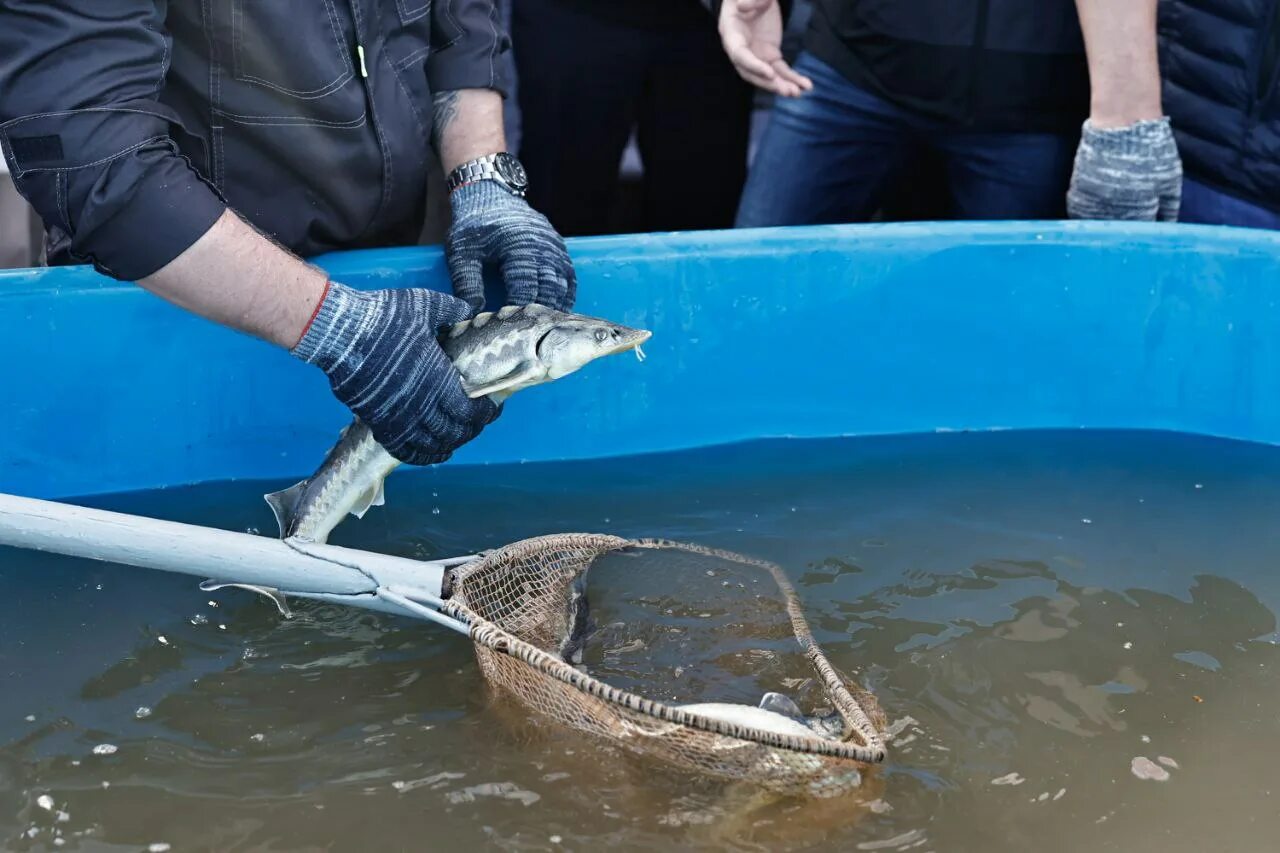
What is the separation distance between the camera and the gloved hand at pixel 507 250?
2166 millimetres

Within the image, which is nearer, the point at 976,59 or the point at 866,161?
the point at 976,59

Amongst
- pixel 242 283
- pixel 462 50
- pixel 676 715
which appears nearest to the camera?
pixel 676 715

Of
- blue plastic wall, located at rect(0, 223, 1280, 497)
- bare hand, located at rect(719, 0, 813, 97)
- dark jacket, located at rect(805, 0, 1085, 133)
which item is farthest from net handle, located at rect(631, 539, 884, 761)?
dark jacket, located at rect(805, 0, 1085, 133)

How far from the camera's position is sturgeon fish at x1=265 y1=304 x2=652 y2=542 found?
1.83 m

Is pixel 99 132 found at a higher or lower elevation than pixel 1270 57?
lower

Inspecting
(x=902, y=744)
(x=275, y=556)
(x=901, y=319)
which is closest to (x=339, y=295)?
(x=275, y=556)

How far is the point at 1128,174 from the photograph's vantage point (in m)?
2.54

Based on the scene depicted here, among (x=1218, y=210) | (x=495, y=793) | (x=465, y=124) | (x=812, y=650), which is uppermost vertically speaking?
(x=465, y=124)

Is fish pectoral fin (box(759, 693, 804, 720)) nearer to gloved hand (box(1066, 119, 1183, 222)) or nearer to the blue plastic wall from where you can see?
the blue plastic wall

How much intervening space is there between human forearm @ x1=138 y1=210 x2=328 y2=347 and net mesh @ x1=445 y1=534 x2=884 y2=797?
1.45ft

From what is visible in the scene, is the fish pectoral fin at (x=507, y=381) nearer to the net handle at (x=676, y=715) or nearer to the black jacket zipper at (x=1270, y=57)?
the net handle at (x=676, y=715)

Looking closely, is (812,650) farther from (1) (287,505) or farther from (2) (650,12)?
(2) (650,12)

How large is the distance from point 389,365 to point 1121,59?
1.50 m

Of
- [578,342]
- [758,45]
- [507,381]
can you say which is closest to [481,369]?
[507,381]
